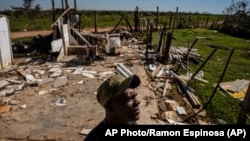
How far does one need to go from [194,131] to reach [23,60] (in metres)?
12.2

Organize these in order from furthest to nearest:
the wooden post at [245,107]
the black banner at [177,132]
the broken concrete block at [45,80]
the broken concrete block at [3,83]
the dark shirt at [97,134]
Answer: the broken concrete block at [45,80]
the broken concrete block at [3,83]
the wooden post at [245,107]
the black banner at [177,132]
the dark shirt at [97,134]

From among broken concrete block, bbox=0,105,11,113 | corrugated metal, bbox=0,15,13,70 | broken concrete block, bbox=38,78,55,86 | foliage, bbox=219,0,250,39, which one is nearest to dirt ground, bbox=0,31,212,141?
broken concrete block, bbox=0,105,11,113

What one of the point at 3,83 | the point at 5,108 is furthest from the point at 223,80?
the point at 3,83

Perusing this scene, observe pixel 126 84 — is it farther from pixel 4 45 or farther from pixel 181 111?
pixel 4 45

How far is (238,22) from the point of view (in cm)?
2898

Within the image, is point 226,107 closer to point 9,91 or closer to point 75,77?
point 75,77

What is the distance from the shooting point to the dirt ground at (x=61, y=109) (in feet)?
21.0

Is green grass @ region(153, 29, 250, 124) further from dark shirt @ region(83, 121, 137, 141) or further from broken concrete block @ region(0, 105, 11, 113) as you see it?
broken concrete block @ region(0, 105, 11, 113)

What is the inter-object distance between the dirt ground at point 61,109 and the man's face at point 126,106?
398cm

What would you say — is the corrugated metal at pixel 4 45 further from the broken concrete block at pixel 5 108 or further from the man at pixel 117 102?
the man at pixel 117 102

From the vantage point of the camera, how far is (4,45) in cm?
1213

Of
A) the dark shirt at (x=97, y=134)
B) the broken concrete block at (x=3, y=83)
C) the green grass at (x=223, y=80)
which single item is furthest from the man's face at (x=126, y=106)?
the broken concrete block at (x=3, y=83)

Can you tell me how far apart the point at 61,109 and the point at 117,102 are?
223 inches

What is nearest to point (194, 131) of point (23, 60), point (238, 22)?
point (23, 60)
